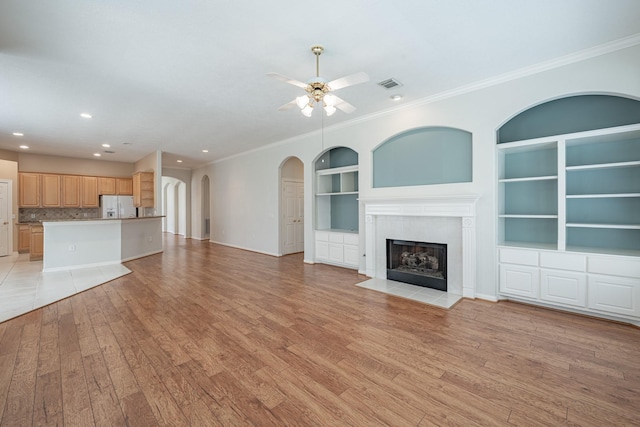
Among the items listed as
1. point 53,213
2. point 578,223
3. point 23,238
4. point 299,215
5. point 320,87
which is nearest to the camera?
point 320,87

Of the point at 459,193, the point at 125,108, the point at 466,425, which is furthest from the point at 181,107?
the point at 466,425

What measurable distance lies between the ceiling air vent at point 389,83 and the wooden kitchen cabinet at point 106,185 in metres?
9.69

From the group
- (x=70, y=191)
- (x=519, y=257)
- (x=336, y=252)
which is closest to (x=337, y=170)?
(x=336, y=252)

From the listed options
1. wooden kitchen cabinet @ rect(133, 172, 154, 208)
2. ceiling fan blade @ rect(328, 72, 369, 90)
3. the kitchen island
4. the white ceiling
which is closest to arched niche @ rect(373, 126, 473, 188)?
the white ceiling

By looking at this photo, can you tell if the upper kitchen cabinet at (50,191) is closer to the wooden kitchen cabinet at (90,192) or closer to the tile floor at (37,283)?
the wooden kitchen cabinet at (90,192)

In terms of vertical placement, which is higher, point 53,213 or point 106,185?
point 106,185

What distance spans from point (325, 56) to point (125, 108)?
3.69m

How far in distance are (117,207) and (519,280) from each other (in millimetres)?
10964

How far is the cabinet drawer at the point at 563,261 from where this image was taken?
326 cm

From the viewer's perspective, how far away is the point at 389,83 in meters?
Answer: 3.83

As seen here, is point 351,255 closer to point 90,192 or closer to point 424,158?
point 424,158

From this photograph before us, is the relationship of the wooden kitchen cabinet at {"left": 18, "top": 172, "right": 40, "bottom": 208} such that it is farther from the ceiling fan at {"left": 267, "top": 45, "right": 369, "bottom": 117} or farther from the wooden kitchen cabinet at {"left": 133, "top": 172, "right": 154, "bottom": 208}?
the ceiling fan at {"left": 267, "top": 45, "right": 369, "bottom": 117}

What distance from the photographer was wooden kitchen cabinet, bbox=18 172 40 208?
784 centimetres

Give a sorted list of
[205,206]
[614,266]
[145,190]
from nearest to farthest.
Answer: [614,266]
[145,190]
[205,206]
